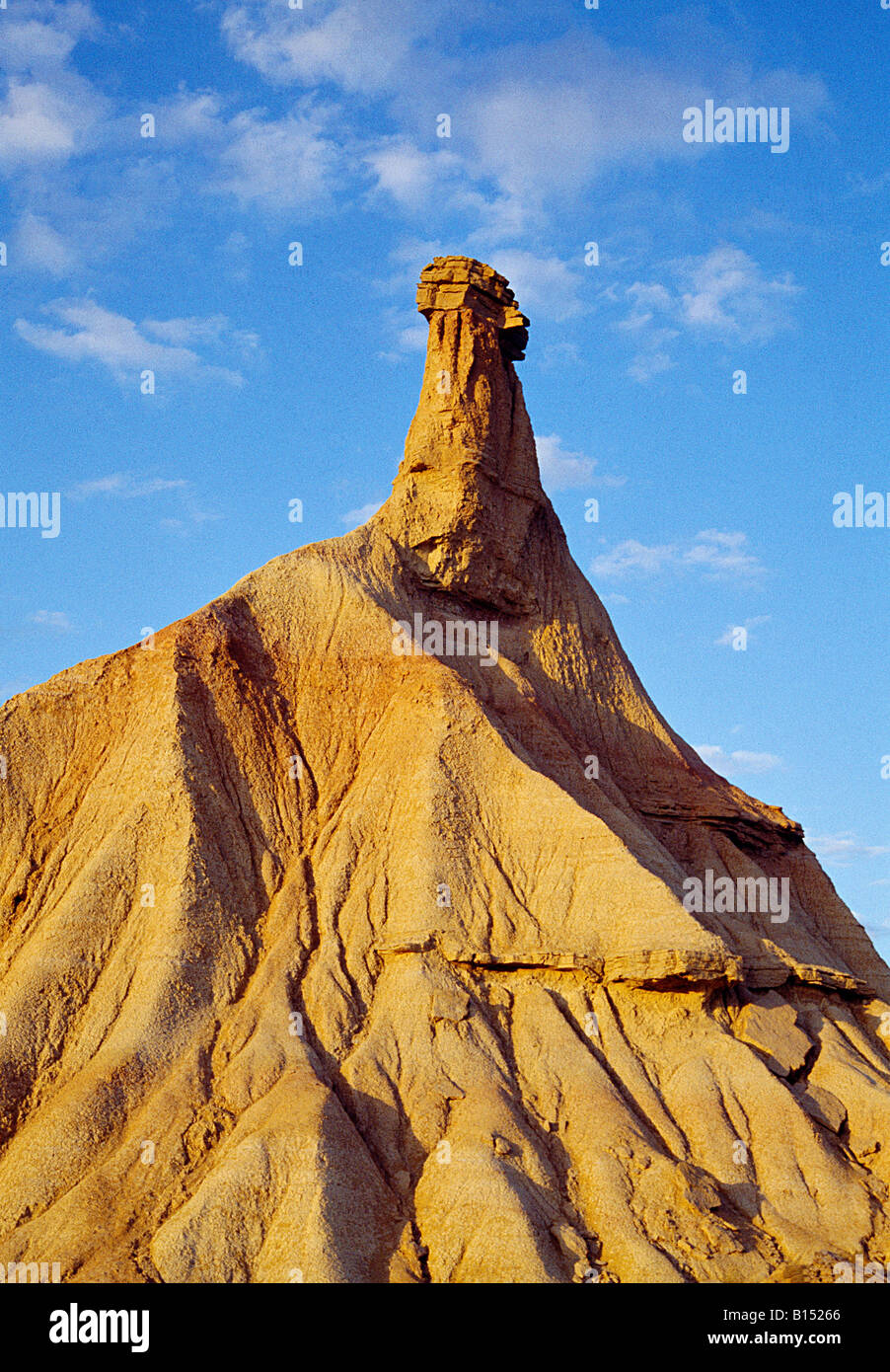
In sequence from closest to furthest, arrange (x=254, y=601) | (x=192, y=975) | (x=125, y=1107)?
(x=125, y=1107)
(x=192, y=975)
(x=254, y=601)

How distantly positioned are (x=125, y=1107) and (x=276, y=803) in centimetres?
1004

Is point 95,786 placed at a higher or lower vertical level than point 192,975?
higher

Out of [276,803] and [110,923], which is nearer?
[110,923]

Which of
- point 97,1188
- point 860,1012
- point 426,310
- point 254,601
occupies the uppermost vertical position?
point 426,310

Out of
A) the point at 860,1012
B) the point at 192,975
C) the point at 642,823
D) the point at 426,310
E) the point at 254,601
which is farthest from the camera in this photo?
the point at 426,310

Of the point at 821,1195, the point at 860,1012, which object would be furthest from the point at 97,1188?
the point at 860,1012

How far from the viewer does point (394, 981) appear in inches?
1318

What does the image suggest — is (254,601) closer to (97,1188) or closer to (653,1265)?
(97,1188)

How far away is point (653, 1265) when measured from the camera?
88.5 ft

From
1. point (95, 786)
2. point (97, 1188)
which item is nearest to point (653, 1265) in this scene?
point (97, 1188)

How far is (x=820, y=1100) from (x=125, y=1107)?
15627mm

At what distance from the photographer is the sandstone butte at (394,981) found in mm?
27688

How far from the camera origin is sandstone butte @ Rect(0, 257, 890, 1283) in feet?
90.8
